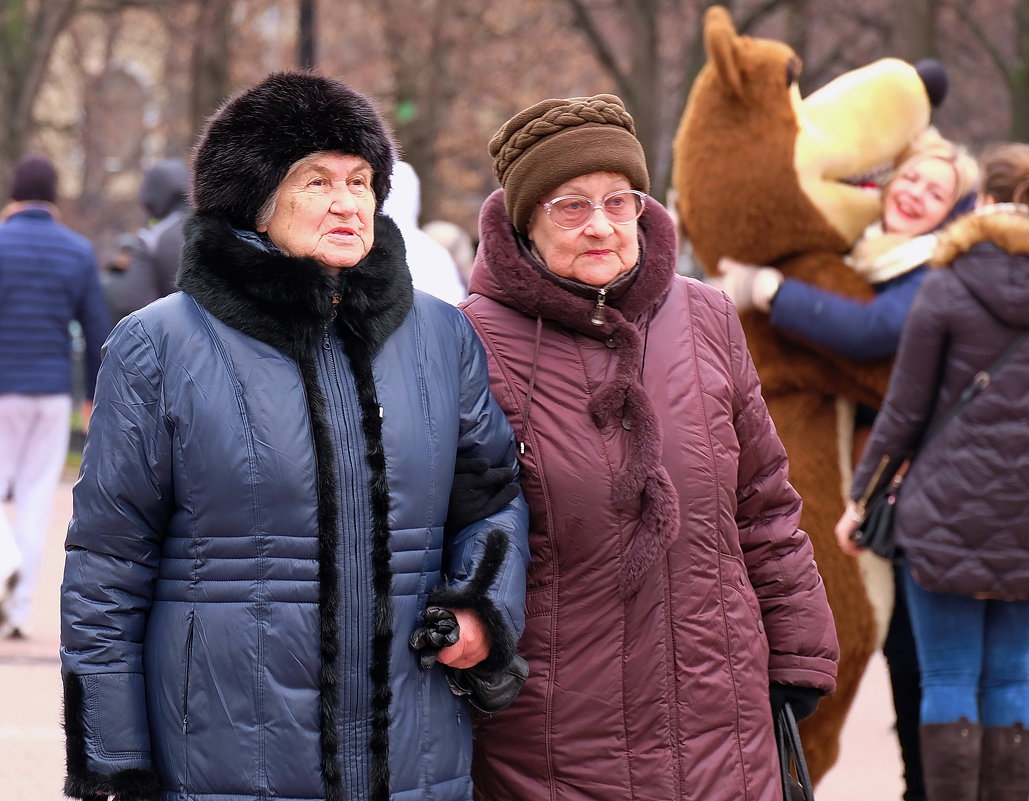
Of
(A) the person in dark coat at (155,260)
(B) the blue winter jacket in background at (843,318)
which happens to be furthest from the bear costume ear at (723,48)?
(A) the person in dark coat at (155,260)

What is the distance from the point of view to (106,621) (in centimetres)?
294

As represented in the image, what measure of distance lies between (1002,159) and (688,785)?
2743 millimetres

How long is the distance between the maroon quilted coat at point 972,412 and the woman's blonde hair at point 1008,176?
1.09 ft

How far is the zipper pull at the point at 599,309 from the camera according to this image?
350cm

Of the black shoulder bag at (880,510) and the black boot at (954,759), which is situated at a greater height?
the black shoulder bag at (880,510)

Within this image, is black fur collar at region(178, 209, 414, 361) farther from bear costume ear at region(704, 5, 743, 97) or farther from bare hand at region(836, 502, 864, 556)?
bear costume ear at region(704, 5, 743, 97)

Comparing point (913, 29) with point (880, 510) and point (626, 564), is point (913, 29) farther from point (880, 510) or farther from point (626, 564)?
point (626, 564)

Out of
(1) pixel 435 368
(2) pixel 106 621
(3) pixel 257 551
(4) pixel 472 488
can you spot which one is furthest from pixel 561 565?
(2) pixel 106 621

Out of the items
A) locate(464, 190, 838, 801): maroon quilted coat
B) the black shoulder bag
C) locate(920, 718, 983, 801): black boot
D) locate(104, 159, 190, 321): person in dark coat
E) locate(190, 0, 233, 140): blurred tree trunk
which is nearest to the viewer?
locate(464, 190, 838, 801): maroon quilted coat

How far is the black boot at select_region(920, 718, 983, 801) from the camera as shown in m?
4.96

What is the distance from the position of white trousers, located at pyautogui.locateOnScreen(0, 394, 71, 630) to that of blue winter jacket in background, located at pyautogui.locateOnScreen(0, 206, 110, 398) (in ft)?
0.41

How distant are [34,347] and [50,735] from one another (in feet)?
7.57

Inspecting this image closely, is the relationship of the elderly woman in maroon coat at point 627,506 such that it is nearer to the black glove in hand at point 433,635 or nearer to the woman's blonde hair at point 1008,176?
the black glove in hand at point 433,635

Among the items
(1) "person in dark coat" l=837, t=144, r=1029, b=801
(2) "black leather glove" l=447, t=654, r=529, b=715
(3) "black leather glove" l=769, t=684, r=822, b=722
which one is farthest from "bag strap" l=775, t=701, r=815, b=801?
(1) "person in dark coat" l=837, t=144, r=1029, b=801
